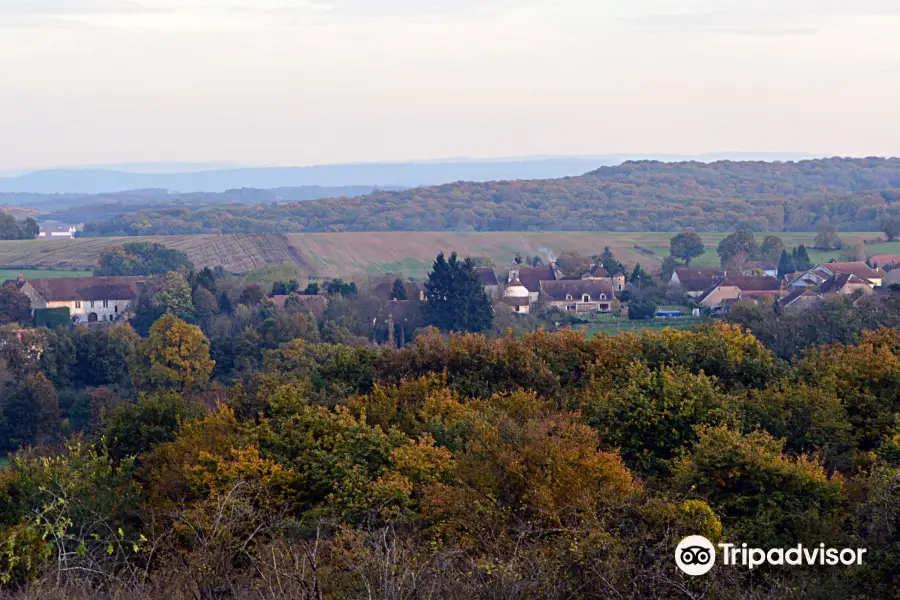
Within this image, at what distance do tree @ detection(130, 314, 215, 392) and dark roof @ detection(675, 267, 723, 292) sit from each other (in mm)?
38756

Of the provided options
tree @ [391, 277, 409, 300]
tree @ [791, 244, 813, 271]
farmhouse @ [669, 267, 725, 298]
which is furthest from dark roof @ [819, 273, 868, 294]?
tree @ [391, 277, 409, 300]

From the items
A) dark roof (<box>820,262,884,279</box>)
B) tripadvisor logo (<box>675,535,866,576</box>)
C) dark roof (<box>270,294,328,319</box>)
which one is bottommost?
dark roof (<box>270,294,328,319</box>)

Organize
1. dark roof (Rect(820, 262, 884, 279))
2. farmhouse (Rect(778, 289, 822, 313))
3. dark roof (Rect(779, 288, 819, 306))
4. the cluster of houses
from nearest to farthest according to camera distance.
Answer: farmhouse (Rect(778, 289, 822, 313)) → dark roof (Rect(779, 288, 819, 306)) → the cluster of houses → dark roof (Rect(820, 262, 884, 279))

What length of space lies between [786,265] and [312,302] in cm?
4277

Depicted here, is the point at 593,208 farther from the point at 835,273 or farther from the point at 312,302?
the point at 312,302

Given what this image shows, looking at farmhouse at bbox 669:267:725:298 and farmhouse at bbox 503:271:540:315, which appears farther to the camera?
farmhouse at bbox 669:267:725:298

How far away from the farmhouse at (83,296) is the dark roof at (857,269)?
49.8 metres

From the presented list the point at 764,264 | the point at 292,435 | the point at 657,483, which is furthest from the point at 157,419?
the point at 764,264

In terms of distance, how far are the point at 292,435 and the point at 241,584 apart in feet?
27.0

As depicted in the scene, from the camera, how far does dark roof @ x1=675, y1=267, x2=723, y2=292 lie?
7800cm

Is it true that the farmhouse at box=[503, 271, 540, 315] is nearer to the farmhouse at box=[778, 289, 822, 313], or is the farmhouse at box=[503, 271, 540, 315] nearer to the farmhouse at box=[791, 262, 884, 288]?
the farmhouse at box=[778, 289, 822, 313]

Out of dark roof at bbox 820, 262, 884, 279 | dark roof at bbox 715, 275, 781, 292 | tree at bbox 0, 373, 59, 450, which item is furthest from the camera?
dark roof at bbox 820, 262, 884, 279

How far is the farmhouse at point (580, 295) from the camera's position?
7669cm

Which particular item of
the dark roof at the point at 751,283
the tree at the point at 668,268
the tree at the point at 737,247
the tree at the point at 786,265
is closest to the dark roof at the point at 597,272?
the tree at the point at 668,268
